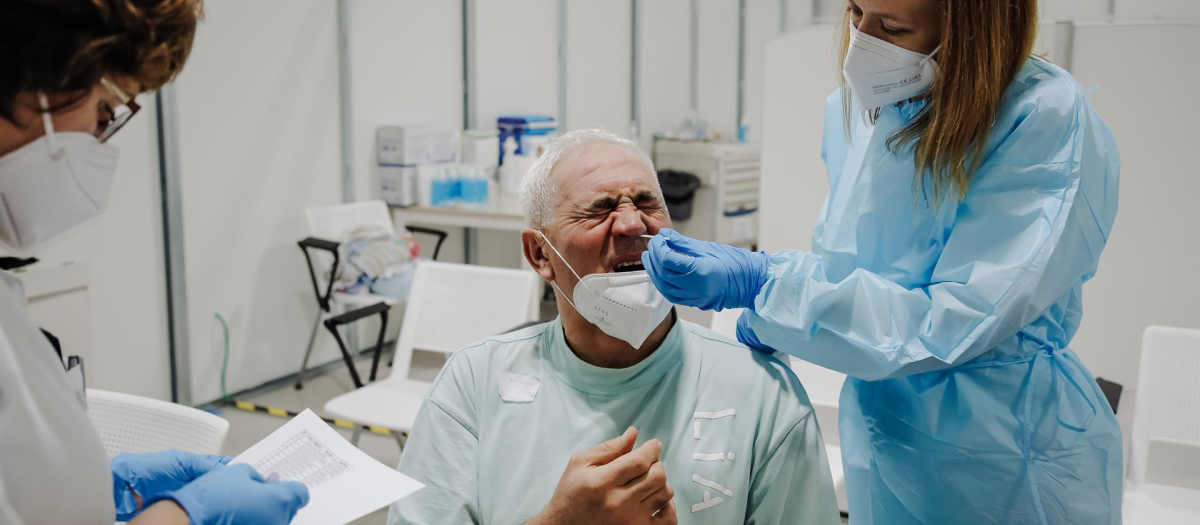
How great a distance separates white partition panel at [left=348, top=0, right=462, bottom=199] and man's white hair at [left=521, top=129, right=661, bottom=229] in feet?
10.6

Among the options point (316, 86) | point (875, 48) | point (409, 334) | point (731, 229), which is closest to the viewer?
point (875, 48)

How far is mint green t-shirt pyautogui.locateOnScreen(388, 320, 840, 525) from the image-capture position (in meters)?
1.42

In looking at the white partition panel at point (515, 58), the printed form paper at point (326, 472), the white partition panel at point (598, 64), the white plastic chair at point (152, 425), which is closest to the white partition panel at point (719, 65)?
the white partition panel at point (598, 64)

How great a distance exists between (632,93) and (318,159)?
3208 mm

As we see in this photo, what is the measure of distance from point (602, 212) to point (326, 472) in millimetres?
598

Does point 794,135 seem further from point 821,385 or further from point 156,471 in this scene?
point 156,471

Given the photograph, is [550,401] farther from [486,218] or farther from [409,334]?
[486,218]

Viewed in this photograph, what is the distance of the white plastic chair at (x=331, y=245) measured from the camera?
13.4 feet

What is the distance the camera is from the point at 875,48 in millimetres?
1431

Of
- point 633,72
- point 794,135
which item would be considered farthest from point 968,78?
point 633,72

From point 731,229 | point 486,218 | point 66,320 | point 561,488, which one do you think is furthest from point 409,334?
point 731,229

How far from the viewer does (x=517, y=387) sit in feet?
5.07

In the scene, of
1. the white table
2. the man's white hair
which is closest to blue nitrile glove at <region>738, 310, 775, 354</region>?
the man's white hair

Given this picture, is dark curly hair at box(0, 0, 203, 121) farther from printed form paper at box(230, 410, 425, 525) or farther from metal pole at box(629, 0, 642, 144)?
metal pole at box(629, 0, 642, 144)
